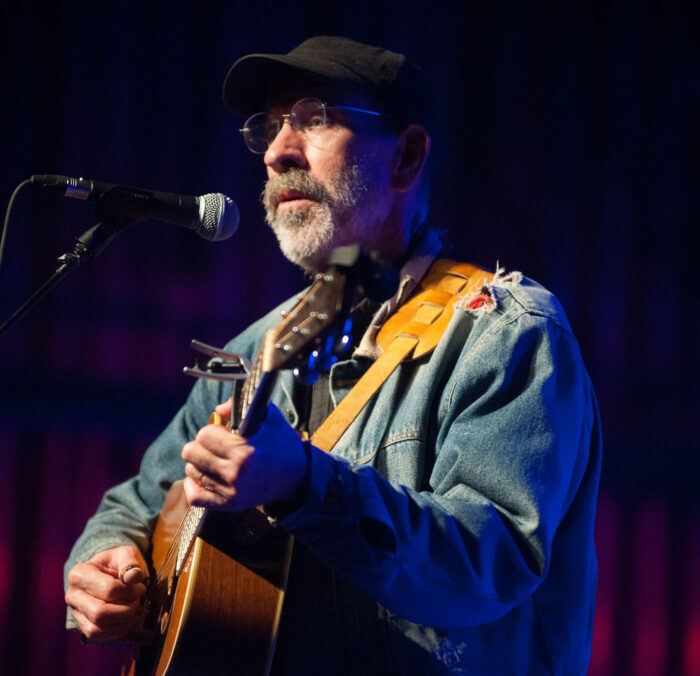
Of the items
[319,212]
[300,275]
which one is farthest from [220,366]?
[300,275]

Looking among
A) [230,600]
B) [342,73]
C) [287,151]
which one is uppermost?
[342,73]

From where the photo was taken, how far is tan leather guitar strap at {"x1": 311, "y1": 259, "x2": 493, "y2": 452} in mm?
1751

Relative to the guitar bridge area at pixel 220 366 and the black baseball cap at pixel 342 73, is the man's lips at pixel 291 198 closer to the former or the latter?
the black baseball cap at pixel 342 73

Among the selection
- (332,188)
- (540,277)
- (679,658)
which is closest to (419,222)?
(332,188)

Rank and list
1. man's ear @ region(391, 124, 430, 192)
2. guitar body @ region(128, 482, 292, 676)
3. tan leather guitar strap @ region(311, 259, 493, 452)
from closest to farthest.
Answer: guitar body @ region(128, 482, 292, 676) → tan leather guitar strap @ region(311, 259, 493, 452) → man's ear @ region(391, 124, 430, 192)

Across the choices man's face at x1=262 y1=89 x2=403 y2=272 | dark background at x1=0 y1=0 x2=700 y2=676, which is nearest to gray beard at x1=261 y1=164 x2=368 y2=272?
man's face at x1=262 y1=89 x2=403 y2=272

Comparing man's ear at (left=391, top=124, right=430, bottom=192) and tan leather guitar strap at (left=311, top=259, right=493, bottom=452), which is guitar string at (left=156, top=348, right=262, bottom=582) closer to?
tan leather guitar strap at (left=311, top=259, right=493, bottom=452)

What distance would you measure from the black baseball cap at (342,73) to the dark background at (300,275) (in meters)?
1.31

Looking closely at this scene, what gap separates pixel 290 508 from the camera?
1.26 m

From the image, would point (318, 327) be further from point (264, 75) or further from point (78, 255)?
point (264, 75)

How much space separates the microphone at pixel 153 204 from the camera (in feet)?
5.38

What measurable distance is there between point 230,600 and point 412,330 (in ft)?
2.25

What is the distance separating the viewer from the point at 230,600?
5.00 feet

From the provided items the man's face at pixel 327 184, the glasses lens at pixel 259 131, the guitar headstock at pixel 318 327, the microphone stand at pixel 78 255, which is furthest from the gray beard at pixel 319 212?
the guitar headstock at pixel 318 327
